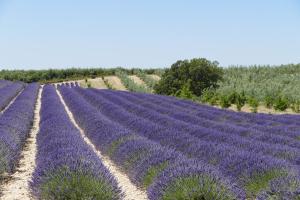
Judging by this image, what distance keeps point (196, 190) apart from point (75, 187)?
1.31m

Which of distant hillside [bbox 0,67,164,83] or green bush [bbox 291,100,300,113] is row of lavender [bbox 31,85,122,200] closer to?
green bush [bbox 291,100,300,113]

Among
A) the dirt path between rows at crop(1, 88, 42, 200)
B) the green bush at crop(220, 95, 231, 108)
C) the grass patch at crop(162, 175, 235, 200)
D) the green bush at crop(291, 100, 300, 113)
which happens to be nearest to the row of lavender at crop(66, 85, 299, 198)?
the grass patch at crop(162, 175, 235, 200)

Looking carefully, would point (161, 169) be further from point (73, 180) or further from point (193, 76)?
point (193, 76)

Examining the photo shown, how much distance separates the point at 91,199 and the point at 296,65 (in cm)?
4634

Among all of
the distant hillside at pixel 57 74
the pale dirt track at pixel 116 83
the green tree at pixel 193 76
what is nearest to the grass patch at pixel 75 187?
the green tree at pixel 193 76

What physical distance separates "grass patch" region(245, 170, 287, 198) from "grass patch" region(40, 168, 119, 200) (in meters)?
2.05

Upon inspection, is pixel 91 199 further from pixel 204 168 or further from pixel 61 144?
pixel 61 144

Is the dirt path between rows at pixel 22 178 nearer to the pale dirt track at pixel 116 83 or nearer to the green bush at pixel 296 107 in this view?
the green bush at pixel 296 107

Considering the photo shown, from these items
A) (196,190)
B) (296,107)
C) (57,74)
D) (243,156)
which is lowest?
(57,74)

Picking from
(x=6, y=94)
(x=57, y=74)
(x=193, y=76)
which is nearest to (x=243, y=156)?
(x=6, y=94)

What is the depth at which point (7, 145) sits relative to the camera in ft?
28.7

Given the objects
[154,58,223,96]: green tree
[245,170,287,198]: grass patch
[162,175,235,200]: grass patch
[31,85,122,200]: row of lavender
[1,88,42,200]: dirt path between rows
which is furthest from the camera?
[154,58,223,96]: green tree

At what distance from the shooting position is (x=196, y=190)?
517 cm

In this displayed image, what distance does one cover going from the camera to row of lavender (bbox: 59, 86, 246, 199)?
525 cm
